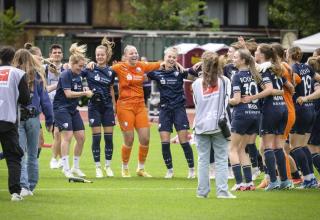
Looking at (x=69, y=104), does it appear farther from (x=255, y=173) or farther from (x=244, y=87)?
(x=244, y=87)

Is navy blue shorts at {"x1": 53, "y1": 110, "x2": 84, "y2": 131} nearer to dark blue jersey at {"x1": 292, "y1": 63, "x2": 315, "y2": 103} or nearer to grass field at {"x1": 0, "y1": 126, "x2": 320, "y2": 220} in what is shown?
grass field at {"x1": 0, "y1": 126, "x2": 320, "y2": 220}

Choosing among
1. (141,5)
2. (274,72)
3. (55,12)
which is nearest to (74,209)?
(274,72)

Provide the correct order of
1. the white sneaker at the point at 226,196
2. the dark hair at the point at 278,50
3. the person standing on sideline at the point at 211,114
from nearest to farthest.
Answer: the person standing on sideline at the point at 211,114
the white sneaker at the point at 226,196
the dark hair at the point at 278,50

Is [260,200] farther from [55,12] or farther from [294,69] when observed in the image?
[55,12]

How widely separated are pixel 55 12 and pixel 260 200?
135ft

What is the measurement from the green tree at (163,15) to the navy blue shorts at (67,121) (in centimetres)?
3115

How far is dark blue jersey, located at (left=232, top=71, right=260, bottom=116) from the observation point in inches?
666

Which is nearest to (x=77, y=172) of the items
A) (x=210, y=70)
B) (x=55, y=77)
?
(x=55, y=77)

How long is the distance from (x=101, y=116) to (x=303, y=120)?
3895 mm

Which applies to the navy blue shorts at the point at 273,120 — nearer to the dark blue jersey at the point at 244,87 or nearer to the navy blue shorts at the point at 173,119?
the dark blue jersey at the point at 244,87

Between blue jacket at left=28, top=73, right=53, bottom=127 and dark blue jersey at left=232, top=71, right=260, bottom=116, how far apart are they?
107 inches

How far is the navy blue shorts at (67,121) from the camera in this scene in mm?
19297

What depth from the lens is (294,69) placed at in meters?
17.9

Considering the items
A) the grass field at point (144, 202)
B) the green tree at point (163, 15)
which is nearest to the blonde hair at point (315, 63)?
the grass field at point (144, 202)
